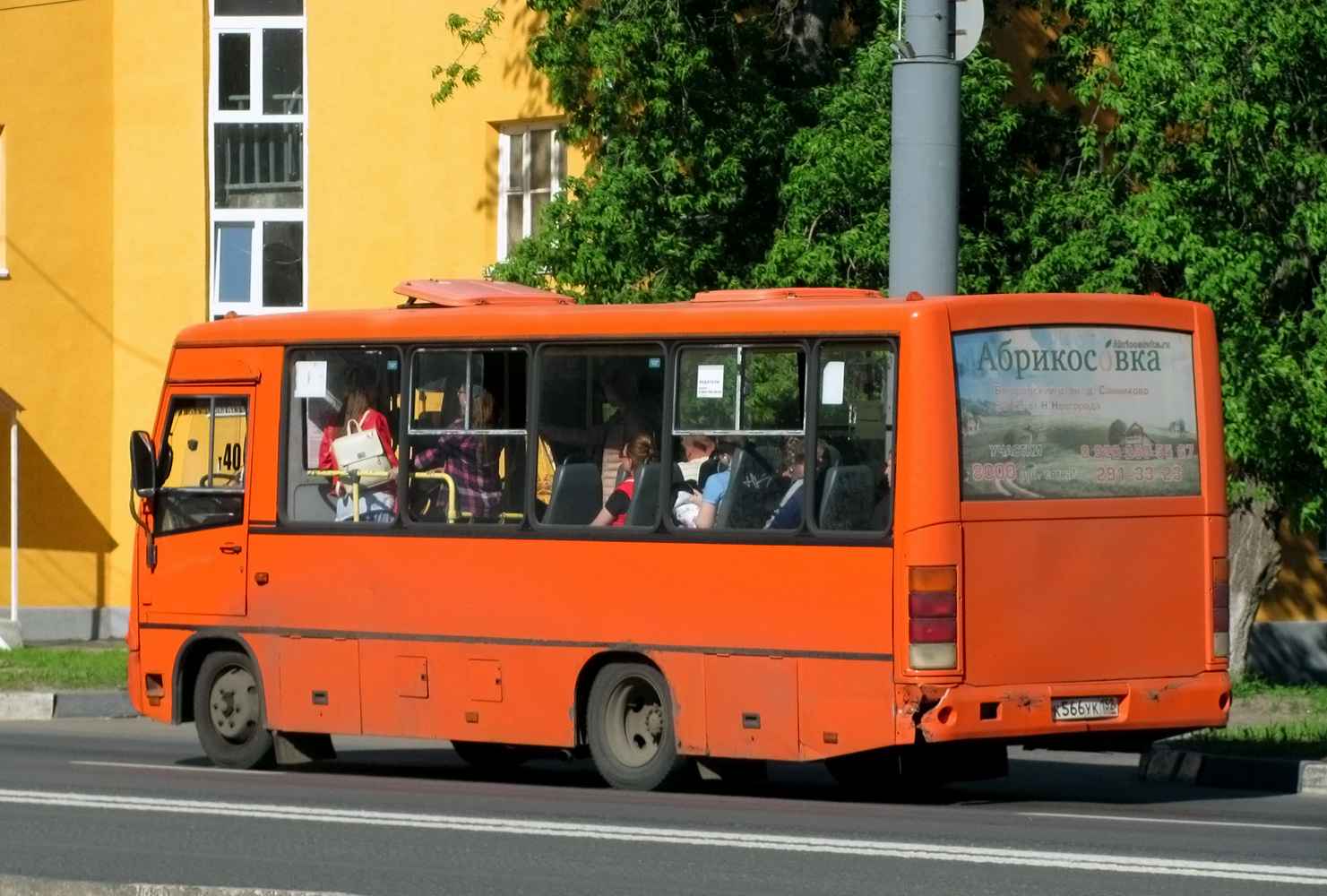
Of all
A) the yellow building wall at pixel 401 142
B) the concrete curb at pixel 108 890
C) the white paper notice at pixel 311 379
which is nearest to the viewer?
the concrete curb at pixel 108 890

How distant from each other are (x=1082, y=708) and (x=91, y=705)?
34.0ft

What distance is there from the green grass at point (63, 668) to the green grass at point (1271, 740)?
8367mm

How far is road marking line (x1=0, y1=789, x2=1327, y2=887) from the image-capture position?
881 cm

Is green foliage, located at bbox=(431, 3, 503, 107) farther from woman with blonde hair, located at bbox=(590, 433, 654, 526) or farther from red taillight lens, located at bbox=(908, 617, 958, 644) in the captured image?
red taillight lens, located at bbox=(908, 617, 958, 644)

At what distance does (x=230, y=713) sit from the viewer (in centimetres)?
1401

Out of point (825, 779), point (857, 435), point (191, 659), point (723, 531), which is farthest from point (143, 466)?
point (857, 435)

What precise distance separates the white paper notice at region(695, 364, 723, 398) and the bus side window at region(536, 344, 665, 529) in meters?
0.24

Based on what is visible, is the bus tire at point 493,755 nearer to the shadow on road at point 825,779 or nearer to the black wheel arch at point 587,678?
the shadow on road at point 825,779

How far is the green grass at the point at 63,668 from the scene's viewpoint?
2022cm

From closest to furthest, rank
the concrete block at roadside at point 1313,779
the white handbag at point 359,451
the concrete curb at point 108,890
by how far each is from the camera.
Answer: the concrete curb at point 108,890, the concrete block at roadside at point 1313,779, the white handbag at point 359,451

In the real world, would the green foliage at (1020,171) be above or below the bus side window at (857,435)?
above

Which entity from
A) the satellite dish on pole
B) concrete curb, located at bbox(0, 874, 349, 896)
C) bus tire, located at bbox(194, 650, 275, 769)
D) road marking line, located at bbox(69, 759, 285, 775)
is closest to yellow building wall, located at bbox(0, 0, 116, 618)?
road marking line, located at bbox(69, 759, 285, 775)

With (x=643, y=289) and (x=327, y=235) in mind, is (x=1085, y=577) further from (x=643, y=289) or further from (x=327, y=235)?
(x=327, y=235)

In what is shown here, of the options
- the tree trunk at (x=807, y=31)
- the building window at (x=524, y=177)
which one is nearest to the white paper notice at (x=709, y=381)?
Result: the tree trunk at (x=807, y=31)
